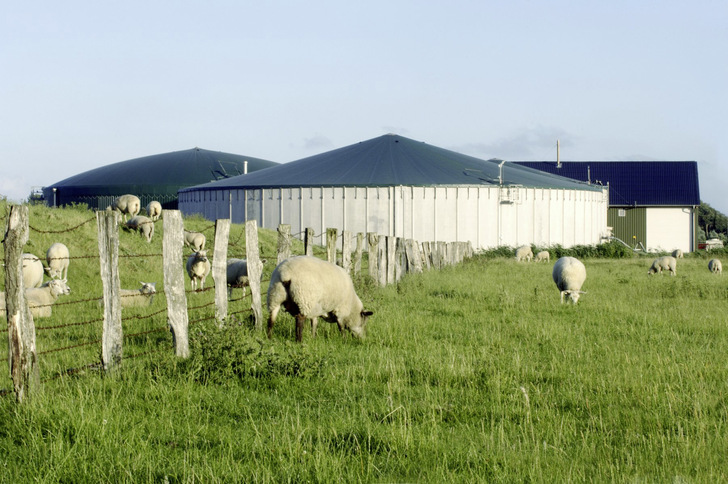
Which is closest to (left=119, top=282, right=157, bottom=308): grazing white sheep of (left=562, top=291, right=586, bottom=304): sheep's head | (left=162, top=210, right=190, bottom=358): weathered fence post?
(left=162, top=210, right=190, bottom=358): weathered fence post

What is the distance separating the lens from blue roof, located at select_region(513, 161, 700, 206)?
242ft

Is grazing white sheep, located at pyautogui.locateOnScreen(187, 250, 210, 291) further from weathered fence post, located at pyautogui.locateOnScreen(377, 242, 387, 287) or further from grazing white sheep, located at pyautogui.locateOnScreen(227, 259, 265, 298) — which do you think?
weathered fence post, located at pyautogui.locateOnScreen(377, 242, 387, 287)

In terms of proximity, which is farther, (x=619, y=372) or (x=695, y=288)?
(x=695, y=288)

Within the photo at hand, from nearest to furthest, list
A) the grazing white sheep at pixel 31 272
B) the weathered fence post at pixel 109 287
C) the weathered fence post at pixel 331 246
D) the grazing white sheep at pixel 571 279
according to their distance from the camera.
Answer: the weathered fence post at pixel 109 287 → the weathered fence post at pixel 331 246 → the grazing white sheep at pixel 571 279 → the grazing white sheep at pixel 31 272

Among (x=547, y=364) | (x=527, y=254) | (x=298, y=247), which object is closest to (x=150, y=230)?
(x=298, y=247)

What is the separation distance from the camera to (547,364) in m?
9.04

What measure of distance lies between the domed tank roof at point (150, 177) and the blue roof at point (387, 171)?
13.1 metres

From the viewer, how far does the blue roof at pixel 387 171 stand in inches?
1993

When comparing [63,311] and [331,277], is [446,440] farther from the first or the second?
[63,311]

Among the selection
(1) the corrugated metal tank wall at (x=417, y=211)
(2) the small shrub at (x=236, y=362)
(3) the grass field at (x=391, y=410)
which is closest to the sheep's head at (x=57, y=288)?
(3) the grass field at (x=391, y=410)

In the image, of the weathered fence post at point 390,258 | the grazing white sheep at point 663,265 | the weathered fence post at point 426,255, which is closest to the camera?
the weathered fence post at point 390,258

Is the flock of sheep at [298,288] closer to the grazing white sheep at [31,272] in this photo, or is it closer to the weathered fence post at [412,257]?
the grazing white sheep at [31,272]

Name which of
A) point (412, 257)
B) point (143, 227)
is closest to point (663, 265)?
point (412, 257)

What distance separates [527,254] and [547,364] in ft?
124
